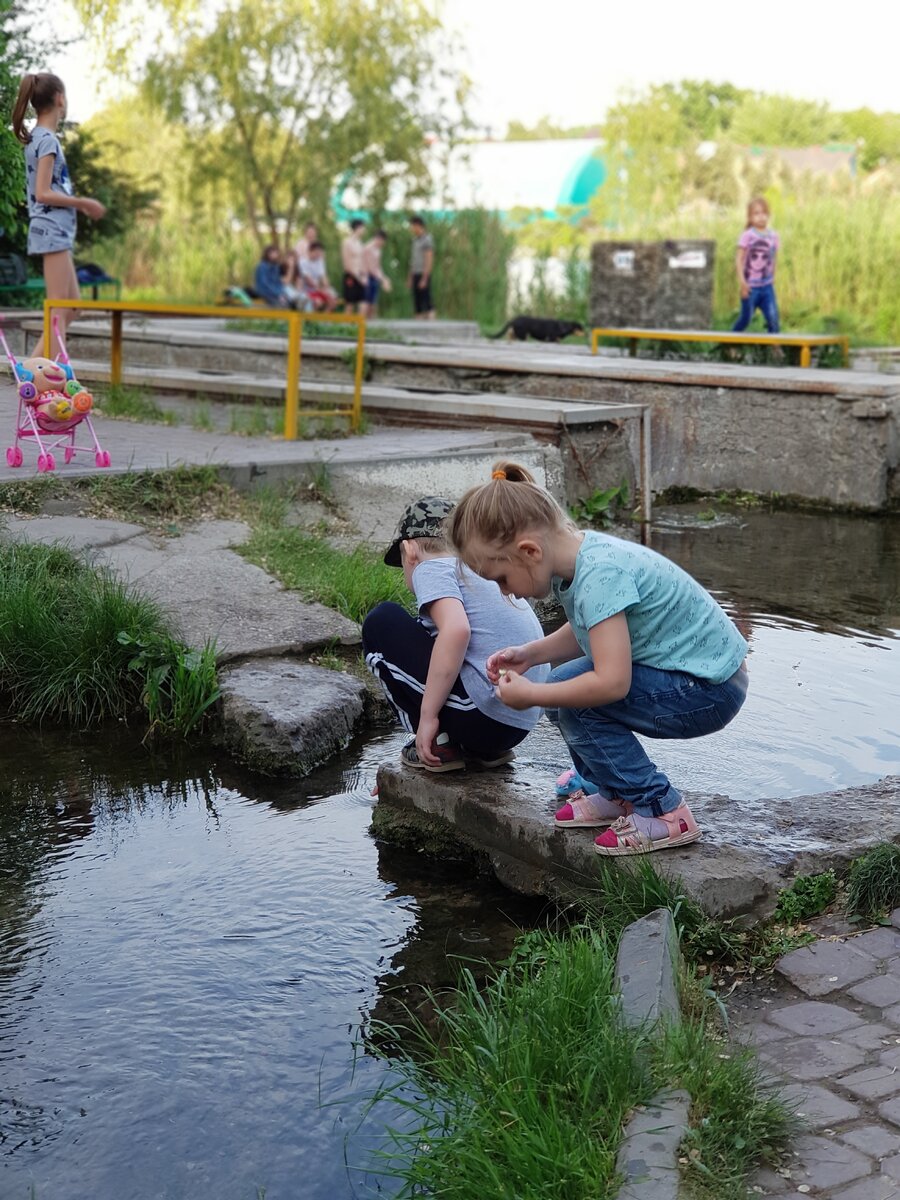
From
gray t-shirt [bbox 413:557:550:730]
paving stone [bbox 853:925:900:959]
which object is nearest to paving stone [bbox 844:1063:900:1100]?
paving stone [bbox 853:925:900:959]

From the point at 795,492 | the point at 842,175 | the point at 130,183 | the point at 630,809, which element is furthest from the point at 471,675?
the point at 842,175

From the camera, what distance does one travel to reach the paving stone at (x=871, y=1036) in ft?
8.61

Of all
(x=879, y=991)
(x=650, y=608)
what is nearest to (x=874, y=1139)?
(x=879, y=991)

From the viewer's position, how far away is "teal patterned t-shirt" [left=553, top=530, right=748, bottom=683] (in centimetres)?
317

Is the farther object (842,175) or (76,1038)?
(842,175)

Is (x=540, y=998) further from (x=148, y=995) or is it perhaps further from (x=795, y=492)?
(x=795, y=492)

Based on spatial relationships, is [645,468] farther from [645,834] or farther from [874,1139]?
[874,1139]

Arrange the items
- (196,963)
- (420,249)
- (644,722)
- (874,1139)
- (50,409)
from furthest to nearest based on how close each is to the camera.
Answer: (420,249) → (50,409) → (644,722) → (196,963) → (874,1139)

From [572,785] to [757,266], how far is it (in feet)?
42.0

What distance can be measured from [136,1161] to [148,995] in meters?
0.61

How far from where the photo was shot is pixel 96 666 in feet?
15.9

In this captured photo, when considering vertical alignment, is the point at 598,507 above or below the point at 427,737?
above

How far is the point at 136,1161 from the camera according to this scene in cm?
251

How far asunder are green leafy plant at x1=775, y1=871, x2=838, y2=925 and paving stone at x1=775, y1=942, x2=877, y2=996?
127mm
